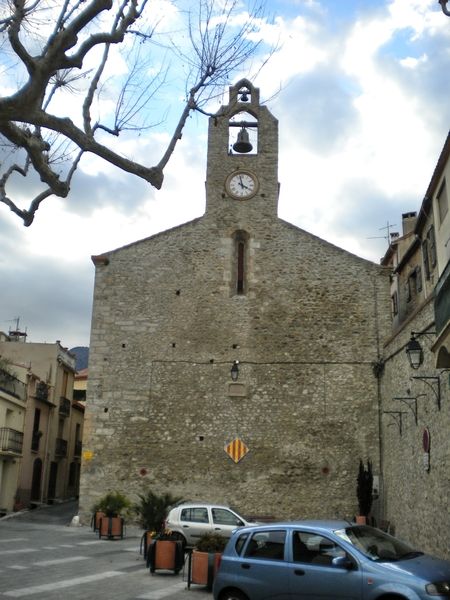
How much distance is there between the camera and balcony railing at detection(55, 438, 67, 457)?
105ft

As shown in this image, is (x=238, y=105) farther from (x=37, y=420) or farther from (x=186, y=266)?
(x=37, y=420)

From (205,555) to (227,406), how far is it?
10182 mm

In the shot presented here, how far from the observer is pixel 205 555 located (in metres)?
9.98

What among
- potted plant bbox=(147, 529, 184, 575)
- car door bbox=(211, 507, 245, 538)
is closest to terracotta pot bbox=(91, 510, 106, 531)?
car door bbox=(211, 507, 245, 538)

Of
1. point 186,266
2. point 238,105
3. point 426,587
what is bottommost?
point 426,587

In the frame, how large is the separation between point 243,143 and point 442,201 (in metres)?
7.21

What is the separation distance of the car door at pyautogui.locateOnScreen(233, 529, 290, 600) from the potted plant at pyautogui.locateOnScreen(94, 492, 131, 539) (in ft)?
33.0

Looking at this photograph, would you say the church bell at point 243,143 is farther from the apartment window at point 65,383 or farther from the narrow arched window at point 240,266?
the apartment window at point 65,383

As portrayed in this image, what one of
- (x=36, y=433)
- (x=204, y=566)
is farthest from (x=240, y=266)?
(x=36, y=433)

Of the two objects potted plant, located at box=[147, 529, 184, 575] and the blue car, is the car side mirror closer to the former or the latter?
the blue car

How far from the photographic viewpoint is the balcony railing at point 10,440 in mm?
25328

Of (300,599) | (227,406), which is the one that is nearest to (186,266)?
(227,406)

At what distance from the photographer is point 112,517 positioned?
1714cm

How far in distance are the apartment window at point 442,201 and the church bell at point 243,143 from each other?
270 inches
